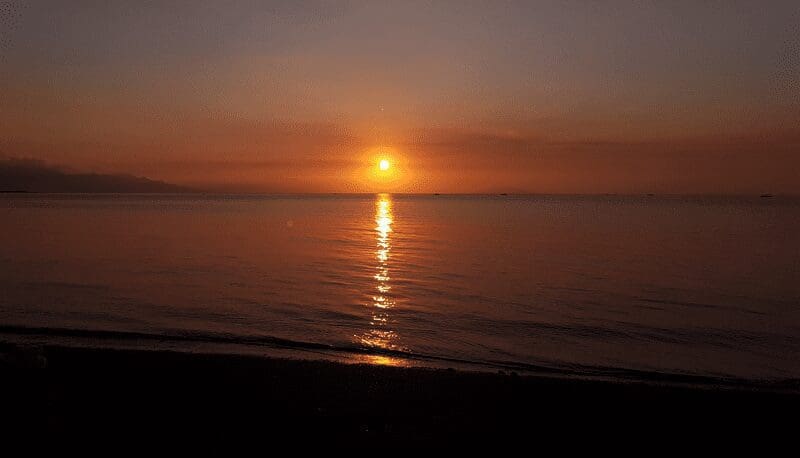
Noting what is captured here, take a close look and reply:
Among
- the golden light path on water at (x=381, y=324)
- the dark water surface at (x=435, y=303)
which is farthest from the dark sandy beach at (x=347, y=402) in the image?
the dark water surface at (x=435, y=303)

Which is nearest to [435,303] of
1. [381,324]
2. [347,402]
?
[381,324]

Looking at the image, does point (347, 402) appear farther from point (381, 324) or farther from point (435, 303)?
point (435, 303)

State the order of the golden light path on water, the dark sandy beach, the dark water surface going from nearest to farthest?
1. the dark sandy beach
2. the golden light path on water
3. the dark water surface

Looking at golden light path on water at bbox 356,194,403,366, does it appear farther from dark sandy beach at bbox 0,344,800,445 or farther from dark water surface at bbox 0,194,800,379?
dark sandy beach at bbox 0,344,800,445

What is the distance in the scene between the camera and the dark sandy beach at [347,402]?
768 centimetres

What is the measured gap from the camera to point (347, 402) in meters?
8.68

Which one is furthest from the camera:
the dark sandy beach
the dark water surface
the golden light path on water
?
the dark water surface

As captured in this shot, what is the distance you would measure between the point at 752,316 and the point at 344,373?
15362 mm

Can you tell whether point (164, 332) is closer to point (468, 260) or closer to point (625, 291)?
point (625, 291)

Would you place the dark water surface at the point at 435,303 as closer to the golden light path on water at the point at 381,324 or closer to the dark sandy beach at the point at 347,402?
the golden light path on water at the point at 381,324

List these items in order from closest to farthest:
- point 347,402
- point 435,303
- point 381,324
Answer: point 347,402 < point 381,324 < point 435,303

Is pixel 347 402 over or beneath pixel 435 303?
over

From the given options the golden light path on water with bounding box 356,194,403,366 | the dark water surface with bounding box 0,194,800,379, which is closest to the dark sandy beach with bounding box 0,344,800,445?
the golden light path on water with bounding box 356,194,403,366

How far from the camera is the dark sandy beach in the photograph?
7.68m
